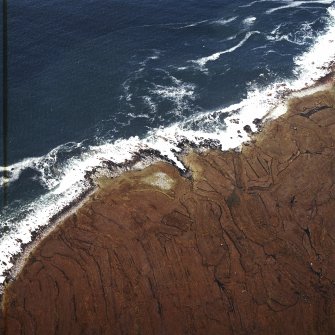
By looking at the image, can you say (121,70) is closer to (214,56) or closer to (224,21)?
(214,56)

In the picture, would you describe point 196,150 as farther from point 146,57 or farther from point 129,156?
point 146,57

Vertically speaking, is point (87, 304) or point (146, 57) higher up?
point (146, 57)

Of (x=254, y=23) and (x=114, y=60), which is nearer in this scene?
(x=114, y=60)

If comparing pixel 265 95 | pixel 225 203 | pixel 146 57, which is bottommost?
pixel 225 203

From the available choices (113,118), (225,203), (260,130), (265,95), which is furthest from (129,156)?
(265,95)

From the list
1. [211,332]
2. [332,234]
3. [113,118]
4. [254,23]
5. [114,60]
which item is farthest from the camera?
[254,23]

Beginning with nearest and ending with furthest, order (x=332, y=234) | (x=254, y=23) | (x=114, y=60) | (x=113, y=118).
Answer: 1. (x=332, y=234)
2. (x=113, y=118)
3. (x=114, y=60)
4. (x=254, y=23)

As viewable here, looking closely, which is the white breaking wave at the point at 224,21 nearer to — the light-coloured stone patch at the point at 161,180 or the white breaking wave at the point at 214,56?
the white breaking wave at the point at 214,56

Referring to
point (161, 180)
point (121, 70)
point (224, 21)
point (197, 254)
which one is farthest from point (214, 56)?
point (197, 254)

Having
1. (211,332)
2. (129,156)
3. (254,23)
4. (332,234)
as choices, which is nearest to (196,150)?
(129,156)
